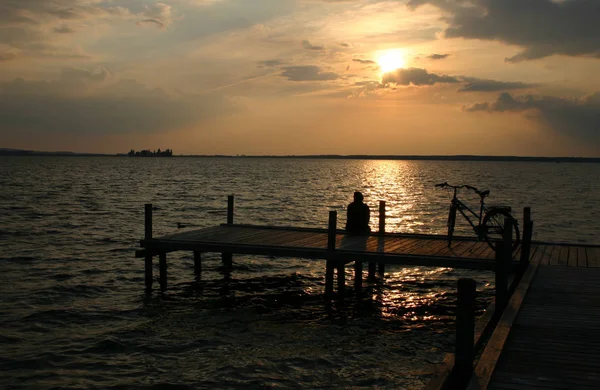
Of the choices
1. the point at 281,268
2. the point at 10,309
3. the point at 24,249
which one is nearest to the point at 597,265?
the point at 281,268

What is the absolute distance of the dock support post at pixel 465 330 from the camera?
7.56 metres

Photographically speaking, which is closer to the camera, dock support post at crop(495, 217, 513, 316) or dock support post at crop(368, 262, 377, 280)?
dock support post at crop(495, 217, 513, 316)

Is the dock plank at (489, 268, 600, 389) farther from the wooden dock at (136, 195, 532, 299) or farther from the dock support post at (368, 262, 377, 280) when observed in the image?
the dock support post at (368, 262, 377, 280)

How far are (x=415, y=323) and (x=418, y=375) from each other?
3.59 metres

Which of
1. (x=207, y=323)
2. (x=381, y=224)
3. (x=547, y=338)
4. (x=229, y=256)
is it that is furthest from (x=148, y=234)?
(x=547, y=338)

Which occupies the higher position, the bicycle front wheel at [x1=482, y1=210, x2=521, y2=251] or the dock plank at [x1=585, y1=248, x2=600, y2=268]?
the bicycle front wheel at [x1=482, y1=210, x2=521, y2=251]

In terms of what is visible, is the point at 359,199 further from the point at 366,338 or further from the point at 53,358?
the point at 53,358

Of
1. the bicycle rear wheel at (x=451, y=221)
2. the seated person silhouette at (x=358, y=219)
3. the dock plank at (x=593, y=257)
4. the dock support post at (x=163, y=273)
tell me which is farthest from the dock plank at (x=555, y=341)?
the dock support post at (x=163, y=273)

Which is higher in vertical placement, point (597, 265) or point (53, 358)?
point (597, 265)

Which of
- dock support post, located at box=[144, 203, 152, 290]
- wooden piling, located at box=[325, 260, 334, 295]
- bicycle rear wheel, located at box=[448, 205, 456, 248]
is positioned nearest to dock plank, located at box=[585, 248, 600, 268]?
bicycle rear wheel, located at box=[448, 205, 456, 248]

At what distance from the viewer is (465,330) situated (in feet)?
25.1

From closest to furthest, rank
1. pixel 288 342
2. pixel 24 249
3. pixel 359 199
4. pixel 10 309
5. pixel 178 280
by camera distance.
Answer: pixel 288 342
pixel 10 309
pixel 359 199
pixel 178 280
pixel 24 249

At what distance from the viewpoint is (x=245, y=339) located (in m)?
13.4

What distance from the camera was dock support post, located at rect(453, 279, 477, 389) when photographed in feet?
24.8
